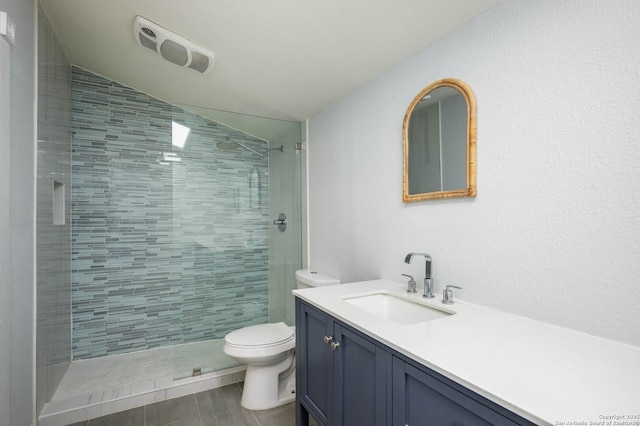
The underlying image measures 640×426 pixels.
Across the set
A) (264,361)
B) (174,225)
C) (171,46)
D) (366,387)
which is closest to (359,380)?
(366,387)

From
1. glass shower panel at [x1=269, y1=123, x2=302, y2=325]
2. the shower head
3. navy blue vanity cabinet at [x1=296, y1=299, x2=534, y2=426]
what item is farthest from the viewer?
glass shower panel at [x1=269, y1=123, x2=302, y2=325]

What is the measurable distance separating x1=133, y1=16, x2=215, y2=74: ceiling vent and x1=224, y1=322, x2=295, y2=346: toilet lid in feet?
6.14

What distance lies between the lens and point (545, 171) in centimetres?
109

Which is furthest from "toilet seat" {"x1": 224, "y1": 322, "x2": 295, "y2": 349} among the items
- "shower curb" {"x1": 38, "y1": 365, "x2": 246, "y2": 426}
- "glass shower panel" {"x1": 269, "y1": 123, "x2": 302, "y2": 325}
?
"glass shower panel" {"x1": 269, "y1": 123, "x2": 302, "y2": 325}

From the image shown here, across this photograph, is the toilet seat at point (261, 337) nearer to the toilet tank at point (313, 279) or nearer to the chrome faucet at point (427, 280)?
the toilet tank at point (313, 279)

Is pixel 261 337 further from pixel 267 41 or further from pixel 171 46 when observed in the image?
pixel 171 46

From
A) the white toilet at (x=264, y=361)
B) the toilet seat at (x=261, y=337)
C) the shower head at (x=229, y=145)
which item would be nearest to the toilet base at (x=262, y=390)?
the white toilet at (x=264, y=361)

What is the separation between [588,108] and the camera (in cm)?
98

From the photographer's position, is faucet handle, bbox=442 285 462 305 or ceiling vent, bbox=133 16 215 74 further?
ceiling vent, bbox=133 16 215 74

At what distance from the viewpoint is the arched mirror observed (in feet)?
4.41

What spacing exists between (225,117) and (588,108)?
90.0 inches

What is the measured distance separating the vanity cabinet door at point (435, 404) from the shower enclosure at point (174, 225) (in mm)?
1657

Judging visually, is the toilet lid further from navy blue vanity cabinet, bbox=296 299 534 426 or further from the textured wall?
the textured wall

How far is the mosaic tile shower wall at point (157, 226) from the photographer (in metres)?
2.45
